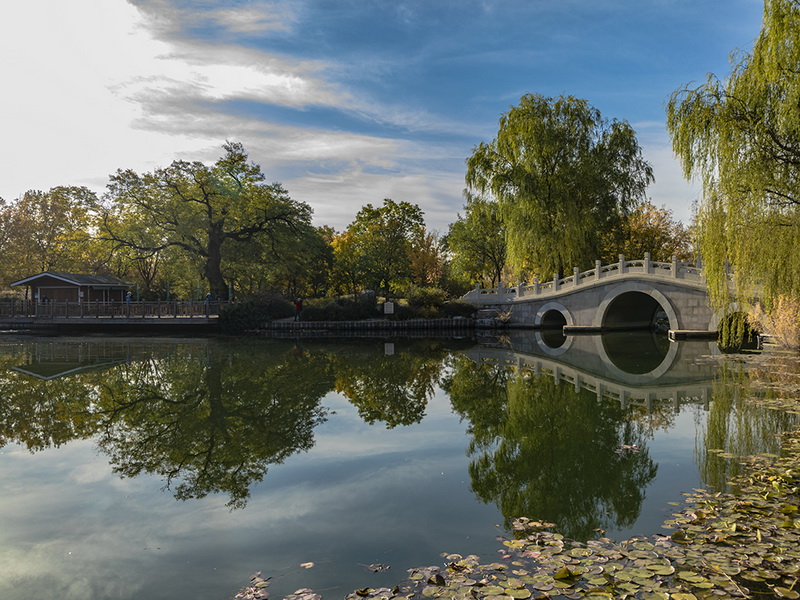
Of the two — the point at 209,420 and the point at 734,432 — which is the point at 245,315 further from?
the point at 734,432

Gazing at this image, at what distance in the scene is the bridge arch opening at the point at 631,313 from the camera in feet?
96.5

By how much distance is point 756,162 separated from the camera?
33.6 feet

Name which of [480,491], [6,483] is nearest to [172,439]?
[6,483]

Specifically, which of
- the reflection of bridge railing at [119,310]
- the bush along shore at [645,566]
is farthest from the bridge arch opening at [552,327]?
the bush along shore at [645,566]

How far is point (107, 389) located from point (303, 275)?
2810 centimetres

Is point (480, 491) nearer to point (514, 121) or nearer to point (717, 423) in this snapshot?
point (717, 423)

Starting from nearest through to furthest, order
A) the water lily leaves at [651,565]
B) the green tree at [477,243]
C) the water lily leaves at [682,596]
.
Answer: the water lily leaves at [682,596] → the water lily leaves at [651,565] → the green tree at [477,243]

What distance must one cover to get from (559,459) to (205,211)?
29.7 metres

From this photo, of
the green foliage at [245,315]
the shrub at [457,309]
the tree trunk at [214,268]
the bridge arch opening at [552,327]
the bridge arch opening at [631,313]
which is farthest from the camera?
the shrub at [457,309]

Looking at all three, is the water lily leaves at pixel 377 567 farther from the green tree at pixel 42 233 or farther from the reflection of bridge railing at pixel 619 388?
the green tree at pixel 42 233

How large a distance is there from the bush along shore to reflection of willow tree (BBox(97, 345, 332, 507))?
2.79 meters

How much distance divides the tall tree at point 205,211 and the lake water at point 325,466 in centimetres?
1826

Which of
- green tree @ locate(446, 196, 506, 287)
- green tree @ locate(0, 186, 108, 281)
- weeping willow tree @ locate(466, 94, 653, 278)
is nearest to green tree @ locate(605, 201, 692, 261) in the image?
weeping willow tree @ locate(466, 94, 653, 278)

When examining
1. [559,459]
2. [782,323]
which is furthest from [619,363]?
[559,459]
